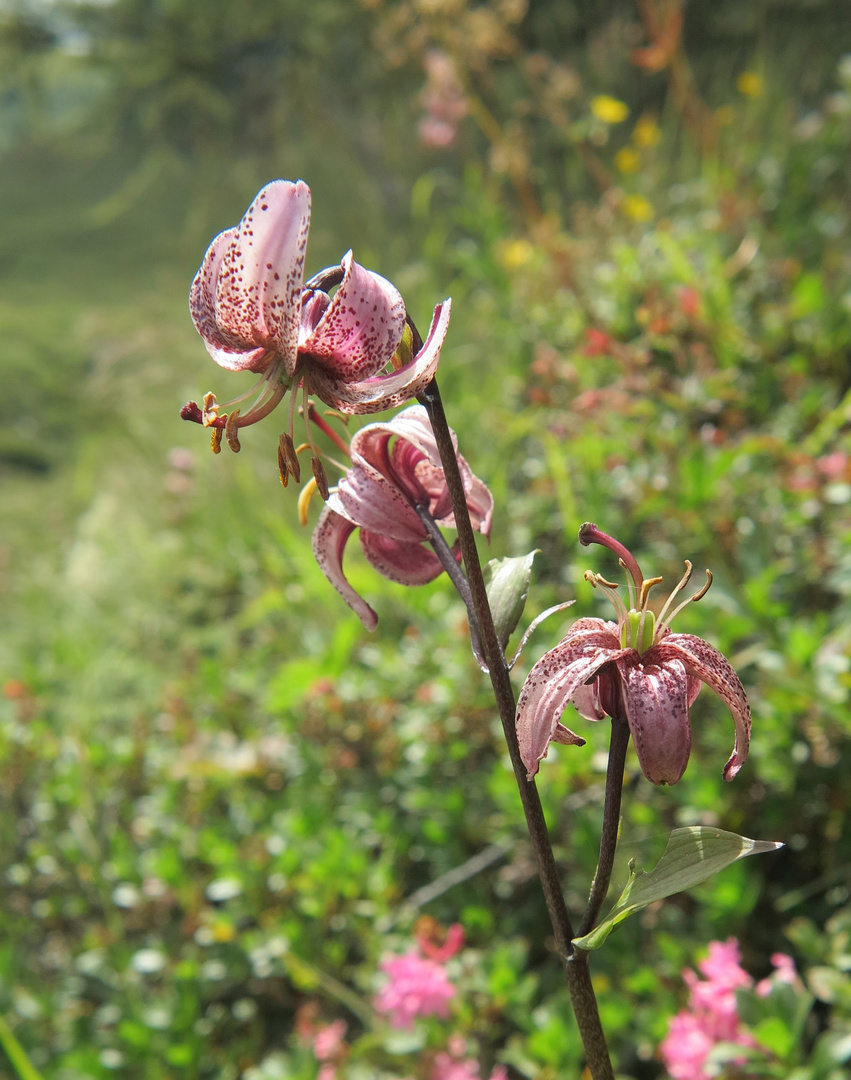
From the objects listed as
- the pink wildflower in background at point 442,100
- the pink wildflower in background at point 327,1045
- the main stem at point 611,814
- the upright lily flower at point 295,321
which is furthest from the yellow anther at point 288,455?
the pink wildflower in background at point 442,100

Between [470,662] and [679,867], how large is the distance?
1.01 metres

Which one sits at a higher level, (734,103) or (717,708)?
(734,103)

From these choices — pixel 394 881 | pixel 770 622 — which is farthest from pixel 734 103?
pixel 394 881

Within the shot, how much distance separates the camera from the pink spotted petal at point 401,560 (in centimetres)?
57

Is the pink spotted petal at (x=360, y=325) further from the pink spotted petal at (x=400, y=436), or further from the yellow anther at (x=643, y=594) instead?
the yellow anther at (x=643, y=594)

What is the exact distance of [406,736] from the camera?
4.65ft

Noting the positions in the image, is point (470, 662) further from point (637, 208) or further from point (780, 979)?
point (637, 208)

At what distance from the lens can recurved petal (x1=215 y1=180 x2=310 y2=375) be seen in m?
0.44

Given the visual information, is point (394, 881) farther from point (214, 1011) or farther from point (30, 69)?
point (30, 69)

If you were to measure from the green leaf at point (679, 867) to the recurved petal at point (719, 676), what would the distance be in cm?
4

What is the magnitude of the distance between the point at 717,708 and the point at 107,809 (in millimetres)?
1311

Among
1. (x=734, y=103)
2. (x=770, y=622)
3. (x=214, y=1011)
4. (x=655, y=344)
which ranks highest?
(x=734, y=103)

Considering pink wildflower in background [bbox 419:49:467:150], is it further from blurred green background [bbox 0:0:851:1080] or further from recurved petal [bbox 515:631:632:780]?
recurved petal [bbox 515:631:632:780]

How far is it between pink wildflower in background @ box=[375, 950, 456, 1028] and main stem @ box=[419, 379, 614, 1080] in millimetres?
620
